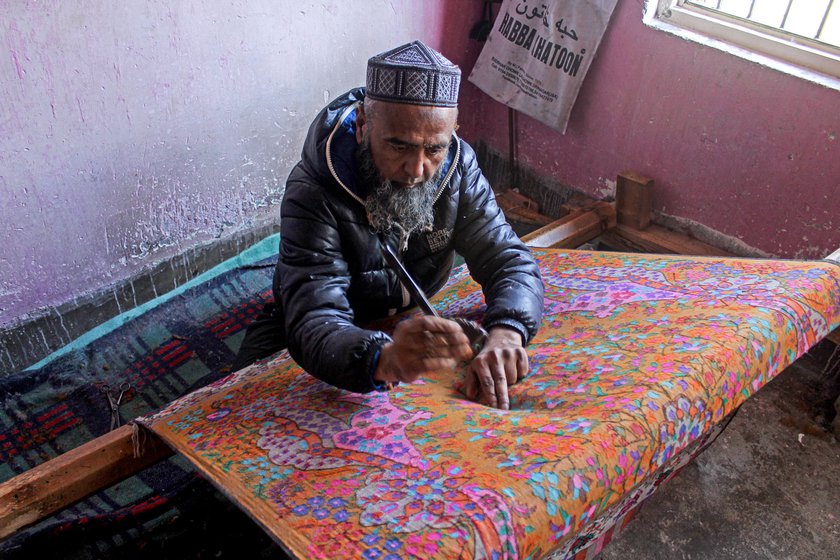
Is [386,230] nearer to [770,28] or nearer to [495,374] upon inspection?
[495,374]

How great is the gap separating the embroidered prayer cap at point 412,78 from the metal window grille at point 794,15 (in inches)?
68.7

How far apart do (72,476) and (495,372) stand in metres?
1.06

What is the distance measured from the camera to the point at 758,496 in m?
2.25

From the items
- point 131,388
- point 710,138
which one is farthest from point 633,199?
point 131,388

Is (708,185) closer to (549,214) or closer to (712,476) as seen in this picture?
(549,214)

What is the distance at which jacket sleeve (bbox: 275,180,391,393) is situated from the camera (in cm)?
150

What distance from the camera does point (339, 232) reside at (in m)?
1.77

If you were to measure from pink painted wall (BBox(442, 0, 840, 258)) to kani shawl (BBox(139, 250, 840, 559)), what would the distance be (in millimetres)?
966

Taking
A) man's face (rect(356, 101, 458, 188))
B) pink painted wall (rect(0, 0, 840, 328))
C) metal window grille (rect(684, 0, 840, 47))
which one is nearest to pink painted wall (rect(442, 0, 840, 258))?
pink painted wall (rect(0, 0, 840, 328))

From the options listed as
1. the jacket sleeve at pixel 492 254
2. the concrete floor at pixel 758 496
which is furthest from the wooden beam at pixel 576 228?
the concrete floor at pixel 758 496

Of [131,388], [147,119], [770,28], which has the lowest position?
[131,388]

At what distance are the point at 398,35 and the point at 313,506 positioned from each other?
8.66 ft

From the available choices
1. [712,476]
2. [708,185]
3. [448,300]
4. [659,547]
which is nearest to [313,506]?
[448,300]

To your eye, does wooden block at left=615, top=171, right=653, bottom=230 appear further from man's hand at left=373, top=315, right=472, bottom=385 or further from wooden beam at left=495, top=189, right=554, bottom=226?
man's hand at left=373, top=315, right=472, bottom=385
